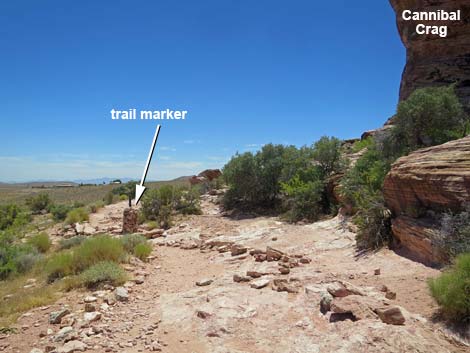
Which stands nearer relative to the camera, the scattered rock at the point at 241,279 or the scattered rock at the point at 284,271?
the scattered rock at the point at 241,279

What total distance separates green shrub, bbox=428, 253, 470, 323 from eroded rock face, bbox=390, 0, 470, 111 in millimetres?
15835

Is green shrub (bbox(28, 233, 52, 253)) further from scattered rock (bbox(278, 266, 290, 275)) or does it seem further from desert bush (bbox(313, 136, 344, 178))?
desert bush (bbox(313, 136, 344, 178))

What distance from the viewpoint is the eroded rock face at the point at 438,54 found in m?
18.0

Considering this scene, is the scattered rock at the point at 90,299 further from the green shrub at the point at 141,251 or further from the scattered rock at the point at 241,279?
the green shrub at the point at 141,251

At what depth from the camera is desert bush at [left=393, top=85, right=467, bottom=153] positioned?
1154cm

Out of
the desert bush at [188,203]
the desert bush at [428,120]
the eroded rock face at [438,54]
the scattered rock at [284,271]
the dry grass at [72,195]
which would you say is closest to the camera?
the scattered rock at [284,271]

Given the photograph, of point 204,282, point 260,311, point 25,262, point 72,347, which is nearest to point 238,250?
point 204,282

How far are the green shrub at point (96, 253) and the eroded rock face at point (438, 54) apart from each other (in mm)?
17146

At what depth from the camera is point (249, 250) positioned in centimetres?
869

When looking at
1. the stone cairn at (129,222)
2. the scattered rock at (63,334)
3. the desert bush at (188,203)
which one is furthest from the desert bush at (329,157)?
the scattered rock at (63,334)

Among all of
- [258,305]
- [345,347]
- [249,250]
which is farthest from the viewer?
[249,250]

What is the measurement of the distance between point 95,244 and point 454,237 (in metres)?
7.26

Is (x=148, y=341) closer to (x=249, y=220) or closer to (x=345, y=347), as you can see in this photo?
(x=345, y=347)

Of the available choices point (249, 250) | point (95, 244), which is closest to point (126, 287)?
point (95, 244)
